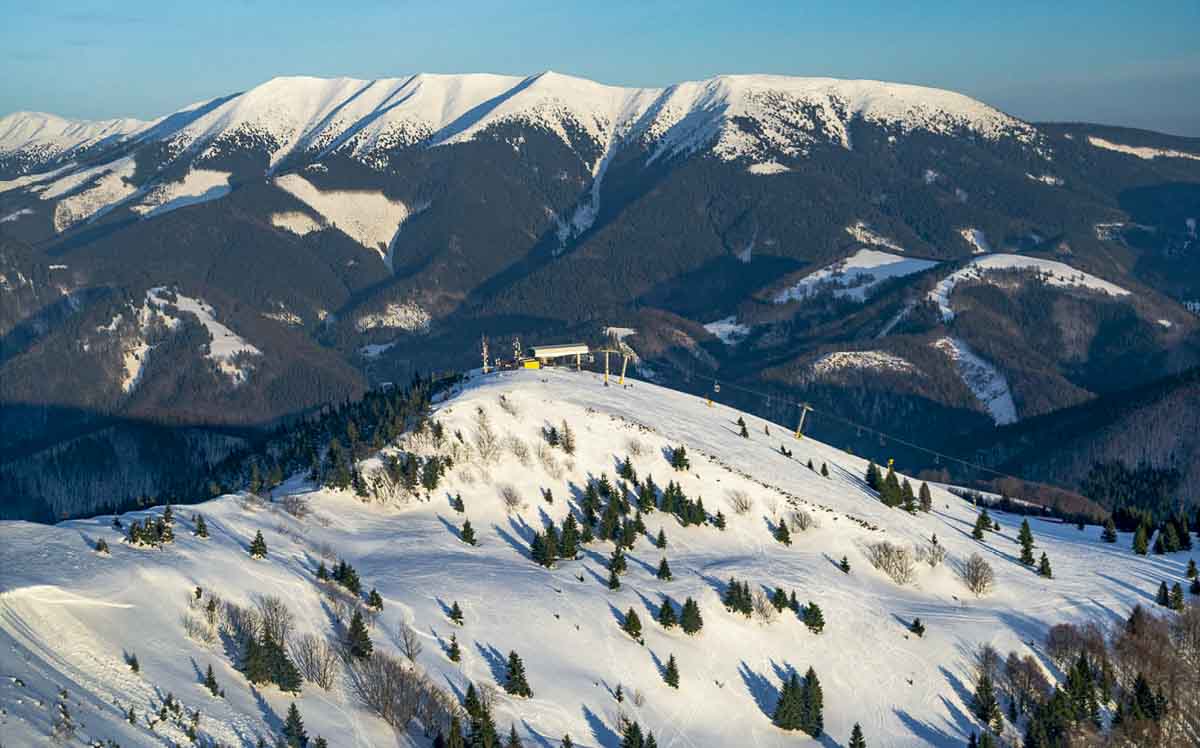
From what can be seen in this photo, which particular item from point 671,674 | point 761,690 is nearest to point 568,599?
point 671,674

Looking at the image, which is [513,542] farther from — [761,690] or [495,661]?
[761,690]

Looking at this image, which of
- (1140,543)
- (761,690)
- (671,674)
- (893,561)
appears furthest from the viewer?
(1140,543)

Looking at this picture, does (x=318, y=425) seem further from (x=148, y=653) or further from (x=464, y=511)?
(x=148, y=653)

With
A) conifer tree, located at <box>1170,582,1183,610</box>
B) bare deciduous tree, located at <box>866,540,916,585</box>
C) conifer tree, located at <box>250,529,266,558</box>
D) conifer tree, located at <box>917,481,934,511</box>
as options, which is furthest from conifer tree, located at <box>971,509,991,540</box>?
conifer tree, located at <box>250,529,266,558</box>

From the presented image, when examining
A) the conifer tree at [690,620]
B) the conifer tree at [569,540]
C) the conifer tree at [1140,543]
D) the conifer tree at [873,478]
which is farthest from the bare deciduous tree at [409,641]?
the conifer tree at [1140,543]

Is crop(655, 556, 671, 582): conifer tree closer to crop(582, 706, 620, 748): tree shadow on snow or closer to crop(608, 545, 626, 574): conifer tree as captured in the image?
crop(608, 545, 626, 574): conifer tree

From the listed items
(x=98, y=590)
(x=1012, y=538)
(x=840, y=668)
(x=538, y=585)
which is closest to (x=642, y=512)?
(x=538, y=585)

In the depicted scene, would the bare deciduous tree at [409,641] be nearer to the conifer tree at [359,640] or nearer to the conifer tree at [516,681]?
the conifer tree at [359,640]
